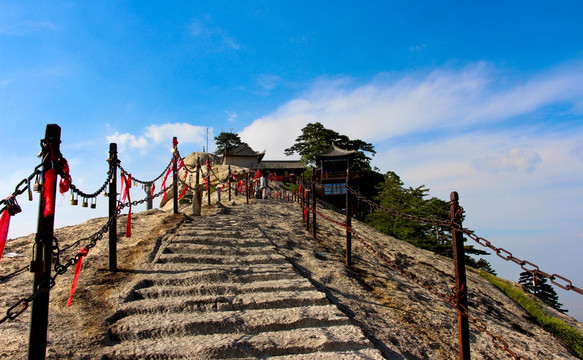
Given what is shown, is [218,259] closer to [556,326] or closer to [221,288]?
[221,288]

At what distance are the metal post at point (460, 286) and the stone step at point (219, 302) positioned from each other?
188cm

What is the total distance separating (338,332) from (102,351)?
2.56 meters

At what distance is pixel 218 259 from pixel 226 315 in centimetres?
198

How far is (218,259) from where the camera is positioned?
628 centimetres

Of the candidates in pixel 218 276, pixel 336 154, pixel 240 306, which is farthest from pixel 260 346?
pixel 336 154

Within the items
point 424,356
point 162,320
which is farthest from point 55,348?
point 424,356

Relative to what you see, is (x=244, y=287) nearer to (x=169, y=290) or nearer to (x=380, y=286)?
(x=169, y=290)

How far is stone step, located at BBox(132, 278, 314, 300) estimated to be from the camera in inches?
190

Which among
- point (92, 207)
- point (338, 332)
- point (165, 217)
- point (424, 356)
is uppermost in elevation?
point (92, 207)

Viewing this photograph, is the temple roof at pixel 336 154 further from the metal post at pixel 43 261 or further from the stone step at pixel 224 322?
the metal post at pixel 43 261

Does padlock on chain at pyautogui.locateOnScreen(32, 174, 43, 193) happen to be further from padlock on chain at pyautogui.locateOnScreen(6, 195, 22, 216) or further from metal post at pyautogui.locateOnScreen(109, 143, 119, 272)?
metal post at pyautogui.locateOnScreen(109, 143, 119, 272)

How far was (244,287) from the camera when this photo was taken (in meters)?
5.17

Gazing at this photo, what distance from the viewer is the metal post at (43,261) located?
3.18m

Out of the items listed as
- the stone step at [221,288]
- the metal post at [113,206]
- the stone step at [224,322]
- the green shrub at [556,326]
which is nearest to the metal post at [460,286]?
the stone step at [224,322]
